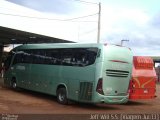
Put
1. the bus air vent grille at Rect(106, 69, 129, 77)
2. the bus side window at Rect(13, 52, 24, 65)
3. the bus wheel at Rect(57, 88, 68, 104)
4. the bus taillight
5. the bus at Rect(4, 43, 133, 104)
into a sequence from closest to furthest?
the bus taillight → the bus at Rect(4, 43, 133, 104) → the bus air vent grille at Rect(106, 69, 129, 77) → the bus wheel at Rect(57, 88, 68, 104) → the bus side window at Rect(13, 52, 24, 65)

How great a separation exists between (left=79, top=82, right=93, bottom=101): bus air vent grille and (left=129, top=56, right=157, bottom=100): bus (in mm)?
3207

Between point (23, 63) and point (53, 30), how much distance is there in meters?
9.11

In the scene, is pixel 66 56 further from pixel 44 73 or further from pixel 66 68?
pixel 44 73

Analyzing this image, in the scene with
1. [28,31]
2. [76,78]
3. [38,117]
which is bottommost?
[38,117]

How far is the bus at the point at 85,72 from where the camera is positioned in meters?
17.1

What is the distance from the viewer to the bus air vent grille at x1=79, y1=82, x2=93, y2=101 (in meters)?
17.2

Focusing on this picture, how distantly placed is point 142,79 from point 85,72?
423 cm

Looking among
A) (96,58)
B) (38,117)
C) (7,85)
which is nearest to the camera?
(38,117)

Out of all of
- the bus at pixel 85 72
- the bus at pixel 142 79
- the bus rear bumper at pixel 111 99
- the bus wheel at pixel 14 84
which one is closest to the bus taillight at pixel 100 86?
the bus at pixel 85 72

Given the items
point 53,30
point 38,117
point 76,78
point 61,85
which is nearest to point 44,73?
point 61,85

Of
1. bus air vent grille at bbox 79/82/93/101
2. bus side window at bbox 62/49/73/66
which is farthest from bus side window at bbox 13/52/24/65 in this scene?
bus air vent grille at bbox 79/82/93/101

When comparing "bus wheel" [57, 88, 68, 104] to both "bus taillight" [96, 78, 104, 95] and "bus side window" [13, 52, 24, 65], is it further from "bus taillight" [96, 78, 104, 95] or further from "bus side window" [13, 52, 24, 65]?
"bus side window" [13, 52, 24, 65]

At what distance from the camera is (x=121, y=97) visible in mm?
17922

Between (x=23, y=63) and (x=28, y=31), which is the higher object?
(x=28, y=31)
